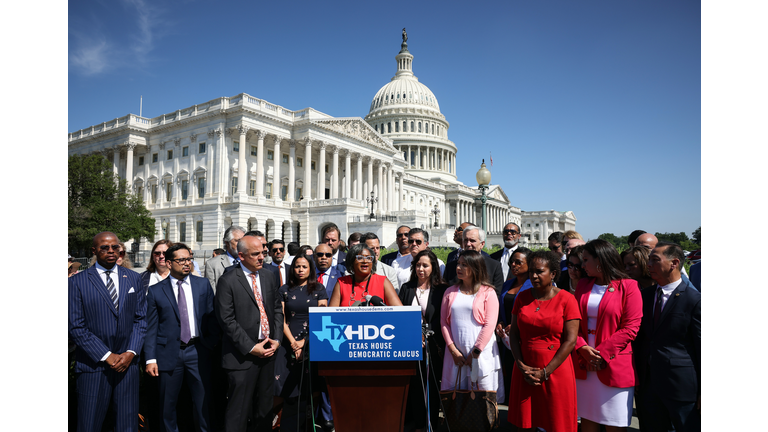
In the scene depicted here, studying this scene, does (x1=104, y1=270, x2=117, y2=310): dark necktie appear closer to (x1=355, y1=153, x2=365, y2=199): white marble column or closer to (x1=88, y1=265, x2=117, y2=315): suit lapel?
(x1=88, y1=265, x2=117, y2=315): suit lapel

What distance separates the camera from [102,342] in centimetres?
542

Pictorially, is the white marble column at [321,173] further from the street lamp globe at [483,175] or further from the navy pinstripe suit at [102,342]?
the navy pinstripe suit at [102,342]

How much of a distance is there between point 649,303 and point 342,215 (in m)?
45.1

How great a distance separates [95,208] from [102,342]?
1503 inches

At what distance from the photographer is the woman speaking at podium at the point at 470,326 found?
19.7ft

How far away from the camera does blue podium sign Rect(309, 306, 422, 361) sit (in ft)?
15.5

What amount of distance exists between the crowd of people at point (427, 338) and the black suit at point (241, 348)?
0.02 meters

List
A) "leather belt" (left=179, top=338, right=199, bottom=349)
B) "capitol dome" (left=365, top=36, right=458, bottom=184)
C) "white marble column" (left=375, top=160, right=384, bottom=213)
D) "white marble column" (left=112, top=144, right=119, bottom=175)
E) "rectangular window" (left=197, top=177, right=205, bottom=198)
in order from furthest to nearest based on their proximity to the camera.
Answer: "capitol dome" (left=365, top=36, right=458, bottom=184) → "white marble column" (left=375, top=160, right=384, bottom=213) → "white marble column" (left=112, top=144, right=119, bottom=175) → "rectangular window" (left=197, top=177, right=205, bottom=198) → "leather belt" (left=179, top=338, right=199, bottom=349)

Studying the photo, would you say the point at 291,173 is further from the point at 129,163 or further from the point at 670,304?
the point at 670,304

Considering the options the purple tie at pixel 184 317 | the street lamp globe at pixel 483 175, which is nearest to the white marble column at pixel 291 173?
the street lamp globe at pixel 483 175

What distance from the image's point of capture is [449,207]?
9556 centimetres

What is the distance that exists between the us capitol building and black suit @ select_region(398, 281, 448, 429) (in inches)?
1612

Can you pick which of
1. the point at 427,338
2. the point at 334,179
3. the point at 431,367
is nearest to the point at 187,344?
the point at 427,338

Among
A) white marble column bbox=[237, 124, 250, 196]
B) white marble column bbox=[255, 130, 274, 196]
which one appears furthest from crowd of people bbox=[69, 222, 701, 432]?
white marble column bbox=[255, 130, 274, 196]
